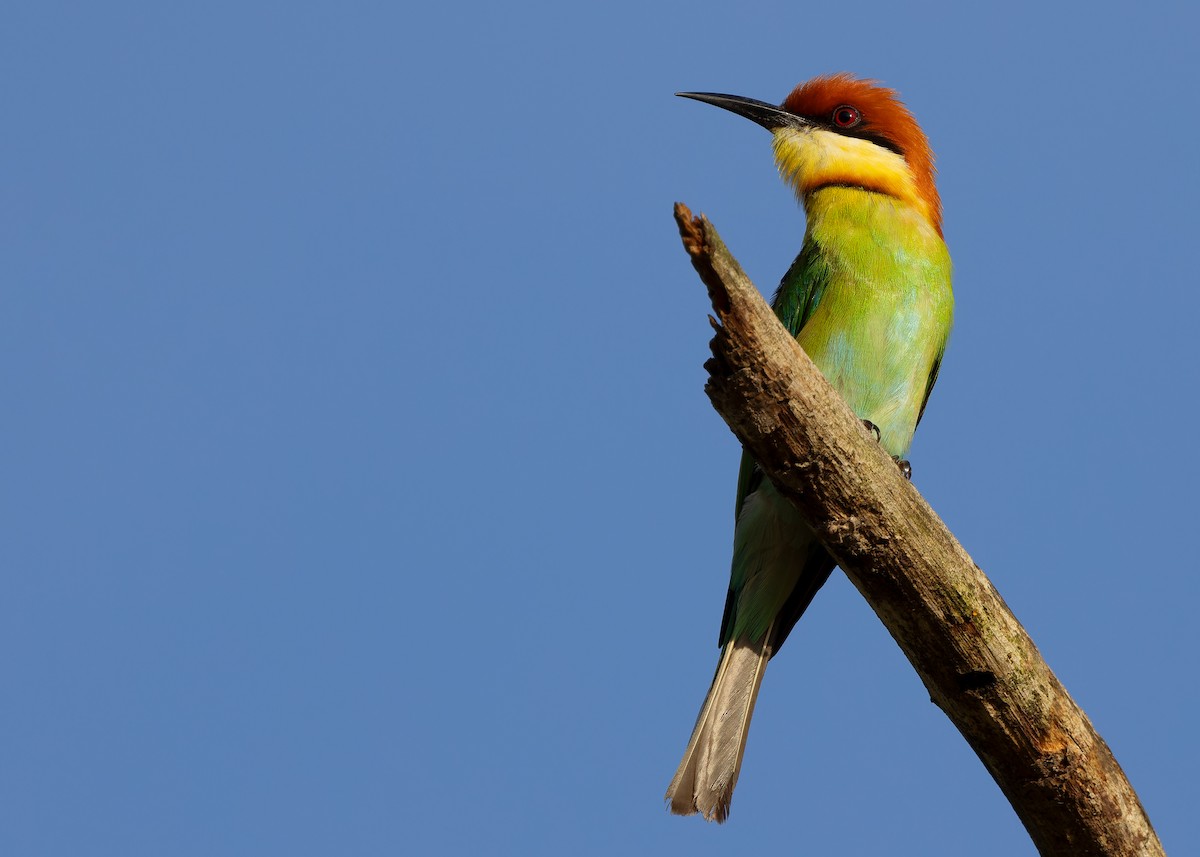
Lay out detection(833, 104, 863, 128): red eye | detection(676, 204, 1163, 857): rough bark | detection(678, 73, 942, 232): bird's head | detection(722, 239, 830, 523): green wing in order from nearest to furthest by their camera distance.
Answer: detection(676, 204, 1163, 857): rough bark
detection(722, 239, 830, 523): green wing
detection(678, 73, 942, 232): bird's head
detection(833, 104, 863, 128): red eye

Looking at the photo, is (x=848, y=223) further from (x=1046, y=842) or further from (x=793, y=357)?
(x=1046, y=842)

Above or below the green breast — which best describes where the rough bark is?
below

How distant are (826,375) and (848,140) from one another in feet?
4.55

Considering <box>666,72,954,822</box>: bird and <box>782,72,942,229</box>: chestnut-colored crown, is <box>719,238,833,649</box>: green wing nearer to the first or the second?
<box>666,72,954,822</box>: bird

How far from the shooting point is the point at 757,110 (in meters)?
5.88

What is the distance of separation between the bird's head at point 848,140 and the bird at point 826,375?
15 centimetres

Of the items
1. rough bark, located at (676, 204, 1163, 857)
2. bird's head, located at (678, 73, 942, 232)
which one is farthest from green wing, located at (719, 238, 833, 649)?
rough bark, located at (676, 204, 1163, 857)

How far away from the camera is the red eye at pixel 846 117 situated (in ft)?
18.5

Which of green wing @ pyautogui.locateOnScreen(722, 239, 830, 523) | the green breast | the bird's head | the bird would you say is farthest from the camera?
the bird's head

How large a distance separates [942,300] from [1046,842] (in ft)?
7.34

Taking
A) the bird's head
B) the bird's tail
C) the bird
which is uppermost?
the bird's head

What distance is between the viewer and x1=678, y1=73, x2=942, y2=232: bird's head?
17.3 ft

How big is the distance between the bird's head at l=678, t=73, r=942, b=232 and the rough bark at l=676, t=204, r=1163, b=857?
2265 millimetres

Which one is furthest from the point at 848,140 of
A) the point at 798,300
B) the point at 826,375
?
the point at 826,375
